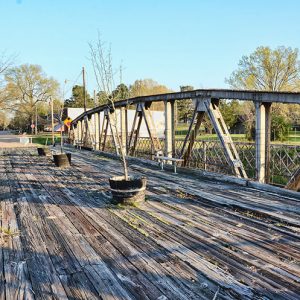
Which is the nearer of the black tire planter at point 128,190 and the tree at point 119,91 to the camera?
the black tire planter at point 128,190

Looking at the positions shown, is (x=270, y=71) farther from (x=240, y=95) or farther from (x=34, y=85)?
(x=34, y=85)

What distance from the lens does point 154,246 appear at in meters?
3.61

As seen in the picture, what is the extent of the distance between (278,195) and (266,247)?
2652 mm

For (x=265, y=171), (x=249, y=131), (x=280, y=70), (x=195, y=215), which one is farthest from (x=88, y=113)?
(x=280, y=70)

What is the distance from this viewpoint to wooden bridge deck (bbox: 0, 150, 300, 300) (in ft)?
8.86

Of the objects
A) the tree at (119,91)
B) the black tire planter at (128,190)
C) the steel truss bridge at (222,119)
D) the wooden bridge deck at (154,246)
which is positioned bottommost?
the wooden bridge deck at (154,246)

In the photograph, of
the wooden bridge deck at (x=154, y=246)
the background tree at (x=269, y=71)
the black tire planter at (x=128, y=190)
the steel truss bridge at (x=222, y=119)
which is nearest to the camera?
the wooden bridge deck at (x=154, y=246)

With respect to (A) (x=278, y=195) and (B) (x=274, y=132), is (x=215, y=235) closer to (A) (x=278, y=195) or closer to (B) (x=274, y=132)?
(A) (x=278, y=195)

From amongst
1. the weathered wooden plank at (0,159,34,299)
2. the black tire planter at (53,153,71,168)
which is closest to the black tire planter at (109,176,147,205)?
the weathered wooden plank at (0,159,34,299)

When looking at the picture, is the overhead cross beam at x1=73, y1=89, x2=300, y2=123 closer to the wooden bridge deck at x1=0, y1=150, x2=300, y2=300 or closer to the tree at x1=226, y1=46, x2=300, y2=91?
the wooden bridge deck at x1=0, y1=150, x2=300, y2=300

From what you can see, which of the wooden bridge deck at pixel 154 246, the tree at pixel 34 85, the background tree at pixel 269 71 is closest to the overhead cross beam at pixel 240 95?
the wooden bridge deck at pixel 154 246

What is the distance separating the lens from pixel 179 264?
3131 mm

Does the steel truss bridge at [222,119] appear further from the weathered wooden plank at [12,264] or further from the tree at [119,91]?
the weathered wooden plank at [12,264]

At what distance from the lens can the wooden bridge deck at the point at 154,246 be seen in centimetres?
270
